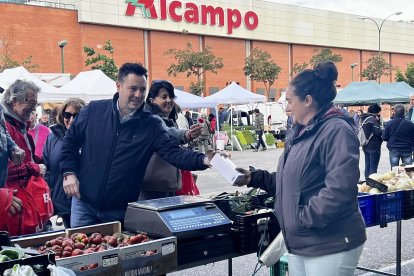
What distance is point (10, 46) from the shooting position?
122 ft

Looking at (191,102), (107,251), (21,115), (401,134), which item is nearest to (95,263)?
(107,251)

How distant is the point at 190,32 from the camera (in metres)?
48.1

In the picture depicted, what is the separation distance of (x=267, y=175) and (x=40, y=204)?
1.91 metres

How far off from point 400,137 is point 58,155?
7.78 m

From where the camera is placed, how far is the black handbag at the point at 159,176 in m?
4.04

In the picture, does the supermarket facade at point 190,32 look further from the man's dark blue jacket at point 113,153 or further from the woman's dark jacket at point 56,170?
the man's dark blue jacket at point 113,153

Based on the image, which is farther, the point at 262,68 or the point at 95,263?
the point at 262,68

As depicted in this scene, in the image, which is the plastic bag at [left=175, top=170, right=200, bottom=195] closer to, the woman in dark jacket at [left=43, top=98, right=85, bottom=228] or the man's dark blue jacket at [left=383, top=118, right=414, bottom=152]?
the woman in dark jacket at [left=43, top=98, right=85, bottom=228]

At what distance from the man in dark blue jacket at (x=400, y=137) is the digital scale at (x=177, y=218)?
820cm

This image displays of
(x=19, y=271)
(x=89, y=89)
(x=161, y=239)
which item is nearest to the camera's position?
(x=19, y=271)

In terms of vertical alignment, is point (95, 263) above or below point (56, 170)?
below

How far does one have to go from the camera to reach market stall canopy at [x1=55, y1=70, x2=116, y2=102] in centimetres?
1348

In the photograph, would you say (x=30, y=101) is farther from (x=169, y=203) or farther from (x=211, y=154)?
(x=211, y=154)

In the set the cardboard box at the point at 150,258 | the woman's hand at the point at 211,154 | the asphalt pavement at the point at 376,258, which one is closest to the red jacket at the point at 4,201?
the cardboard box at the point at 150,258
